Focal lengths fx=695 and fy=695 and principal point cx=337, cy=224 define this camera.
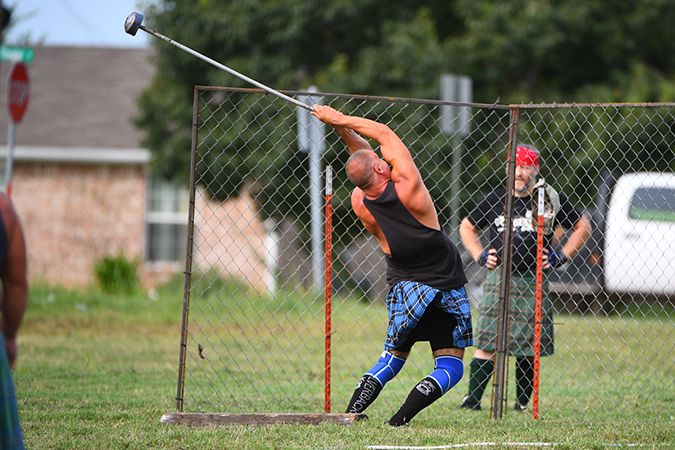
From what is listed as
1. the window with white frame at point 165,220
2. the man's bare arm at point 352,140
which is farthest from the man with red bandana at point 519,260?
the window with white frame at point 165,220

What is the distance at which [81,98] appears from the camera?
54.5 ft

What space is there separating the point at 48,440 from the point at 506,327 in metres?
2.64

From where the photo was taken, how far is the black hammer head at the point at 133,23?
388cm

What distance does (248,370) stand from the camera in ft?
20.0

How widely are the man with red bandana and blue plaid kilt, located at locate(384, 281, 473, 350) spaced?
29.5 inches

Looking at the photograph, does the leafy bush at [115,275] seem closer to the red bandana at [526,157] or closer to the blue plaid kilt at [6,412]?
the red bandana at [526,157]

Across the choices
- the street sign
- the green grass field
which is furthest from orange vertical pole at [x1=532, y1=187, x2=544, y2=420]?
the street sign

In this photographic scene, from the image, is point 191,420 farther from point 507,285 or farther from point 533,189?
point 533,189

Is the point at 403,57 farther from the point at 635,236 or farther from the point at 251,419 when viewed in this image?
the point at 251,419

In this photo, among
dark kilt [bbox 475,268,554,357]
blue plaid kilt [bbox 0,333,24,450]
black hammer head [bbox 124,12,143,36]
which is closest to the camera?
blue plaid kilt [bbox 0,333,24,450]

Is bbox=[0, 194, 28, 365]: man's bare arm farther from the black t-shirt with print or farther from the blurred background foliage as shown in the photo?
the blurred background foliage

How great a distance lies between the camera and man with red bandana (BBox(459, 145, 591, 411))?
4539 millimetres

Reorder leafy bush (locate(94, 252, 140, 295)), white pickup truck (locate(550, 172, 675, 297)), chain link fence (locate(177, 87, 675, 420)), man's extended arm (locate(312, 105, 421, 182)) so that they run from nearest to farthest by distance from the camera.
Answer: man's extended arm (locate(312, 105, 421, 182)) → chain link fence (locate(177, 87, 675, 420)) → white pickup truck (locate(550, 172, 675, 297)) → leafy bush (locate(94, 252, 140, 295))

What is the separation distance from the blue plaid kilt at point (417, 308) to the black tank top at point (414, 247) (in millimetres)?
48
